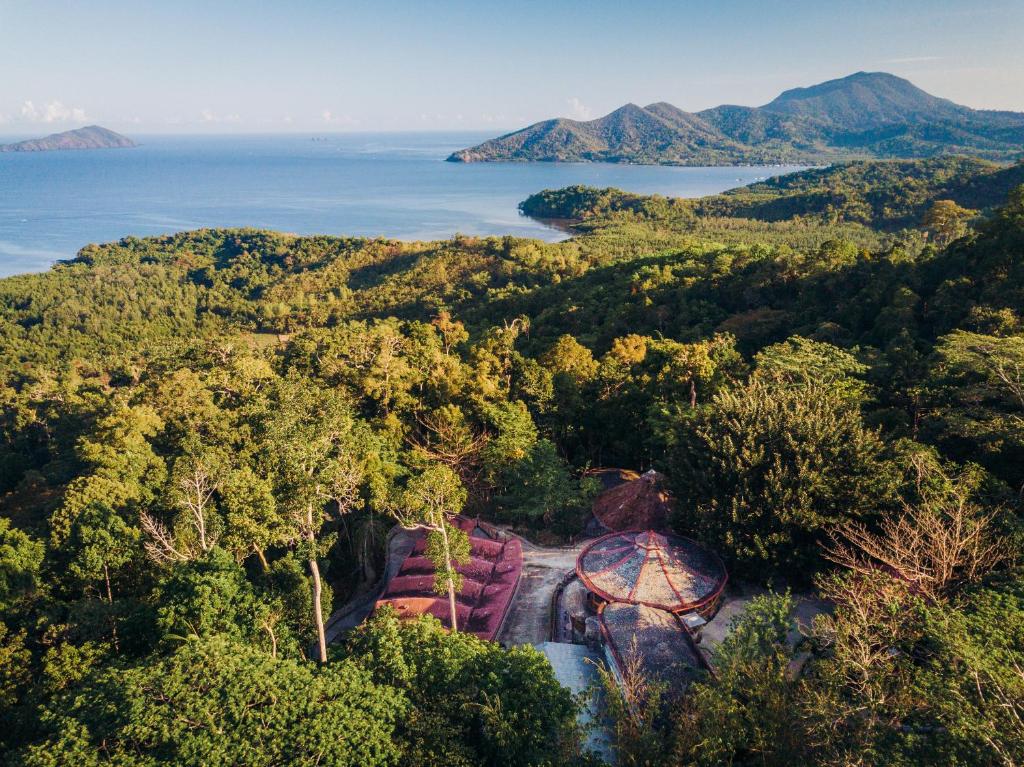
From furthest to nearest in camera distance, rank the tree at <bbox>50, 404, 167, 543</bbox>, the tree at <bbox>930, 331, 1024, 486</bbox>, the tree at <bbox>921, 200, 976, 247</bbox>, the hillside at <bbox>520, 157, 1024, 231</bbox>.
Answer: the hillside at <bbox>520, 157, 1024, 231</bbox> → the tree at <bbox>921, 200, 976, 247</bbox> → the tree at <bbox>50, 404, 167, 543</bbox> → the tree at <bbox>930, 331, 1024, 486</bbox>

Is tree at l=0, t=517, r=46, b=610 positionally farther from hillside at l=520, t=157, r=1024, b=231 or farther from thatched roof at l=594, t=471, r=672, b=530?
hillside at l=520, t=157, r=1024, b=231

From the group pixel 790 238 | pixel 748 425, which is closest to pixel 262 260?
pixel 790 238

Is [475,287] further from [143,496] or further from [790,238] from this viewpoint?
[143,496]

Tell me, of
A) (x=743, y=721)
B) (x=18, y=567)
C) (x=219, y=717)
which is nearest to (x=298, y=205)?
(x=18, y=567)

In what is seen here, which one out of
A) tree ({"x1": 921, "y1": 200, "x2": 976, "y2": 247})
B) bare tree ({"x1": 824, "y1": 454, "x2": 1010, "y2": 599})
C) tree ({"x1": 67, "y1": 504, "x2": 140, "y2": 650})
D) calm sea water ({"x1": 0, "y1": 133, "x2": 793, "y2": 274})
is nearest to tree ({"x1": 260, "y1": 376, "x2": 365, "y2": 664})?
tree ({"x1": 67, "y1": 504, "x2": 140, "y2": 650})

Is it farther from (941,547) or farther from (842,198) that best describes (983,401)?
(842,198)

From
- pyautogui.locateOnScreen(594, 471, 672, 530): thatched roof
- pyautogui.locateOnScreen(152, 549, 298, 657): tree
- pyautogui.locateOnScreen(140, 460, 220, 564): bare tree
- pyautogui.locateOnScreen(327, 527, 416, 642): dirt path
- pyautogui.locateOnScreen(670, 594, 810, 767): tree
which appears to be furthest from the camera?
pyautogui.locateOnScreen(594, 471, 672, 530): thatched roof

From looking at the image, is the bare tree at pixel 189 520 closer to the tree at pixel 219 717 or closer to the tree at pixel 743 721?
the tree at pixel 219 717
